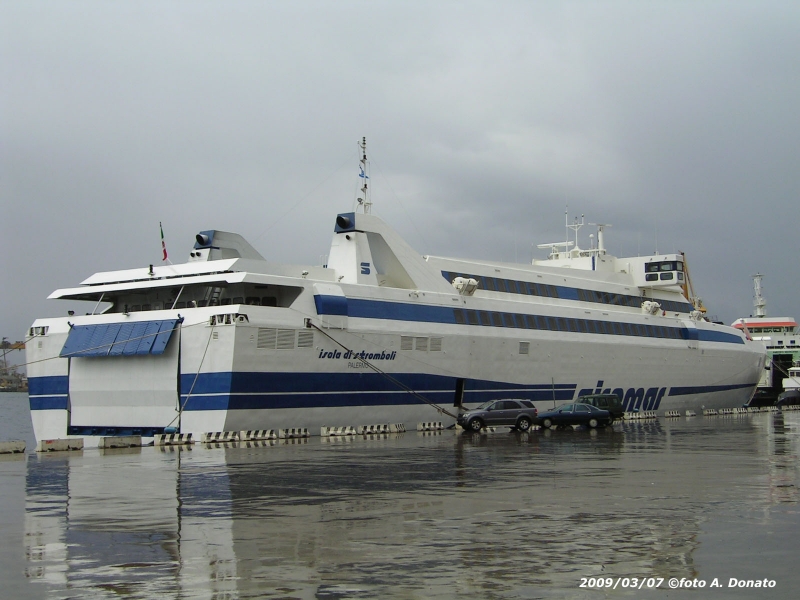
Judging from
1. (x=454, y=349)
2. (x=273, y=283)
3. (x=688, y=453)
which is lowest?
Result: (x=688, y=453)

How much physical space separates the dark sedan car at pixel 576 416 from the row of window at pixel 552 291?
26.5 feet

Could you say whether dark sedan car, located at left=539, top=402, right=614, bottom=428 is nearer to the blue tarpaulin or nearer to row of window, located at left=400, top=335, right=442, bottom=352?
row of window, located at left=400, top=335, right=442, bottom=352

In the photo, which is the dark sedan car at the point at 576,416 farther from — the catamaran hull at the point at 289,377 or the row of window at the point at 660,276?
the row of window at the point at 660,276

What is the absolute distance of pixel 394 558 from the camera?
9.30 meters

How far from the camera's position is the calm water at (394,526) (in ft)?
27.1

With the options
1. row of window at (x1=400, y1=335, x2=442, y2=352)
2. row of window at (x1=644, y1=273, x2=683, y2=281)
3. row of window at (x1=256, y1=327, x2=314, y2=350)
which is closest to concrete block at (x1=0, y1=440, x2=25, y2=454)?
row of window at (x1=256, y1=327, x2=314, y2=350)

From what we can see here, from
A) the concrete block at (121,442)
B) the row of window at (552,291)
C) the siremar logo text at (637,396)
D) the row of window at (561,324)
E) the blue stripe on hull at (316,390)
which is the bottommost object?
the concrete block at (121,442)

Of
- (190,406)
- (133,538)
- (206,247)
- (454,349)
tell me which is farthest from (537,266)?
(133,538)

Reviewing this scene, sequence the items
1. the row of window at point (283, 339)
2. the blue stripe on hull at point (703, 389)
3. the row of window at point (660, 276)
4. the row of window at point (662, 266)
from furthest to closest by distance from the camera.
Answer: the row of window at point (662, 266)
the row of window at point (660, 276)
the blue stripe on hull at point (703, 389)
the row of window at point (283, 339)

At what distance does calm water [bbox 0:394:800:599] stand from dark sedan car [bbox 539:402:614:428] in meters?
12.7

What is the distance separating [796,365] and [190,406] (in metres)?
92.2

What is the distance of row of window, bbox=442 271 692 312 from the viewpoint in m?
41.0

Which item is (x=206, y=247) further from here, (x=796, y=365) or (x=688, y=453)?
(x=796, y=365)

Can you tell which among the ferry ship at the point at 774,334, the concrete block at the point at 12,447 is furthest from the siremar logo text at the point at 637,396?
the ferry ship at the point at 774,334
